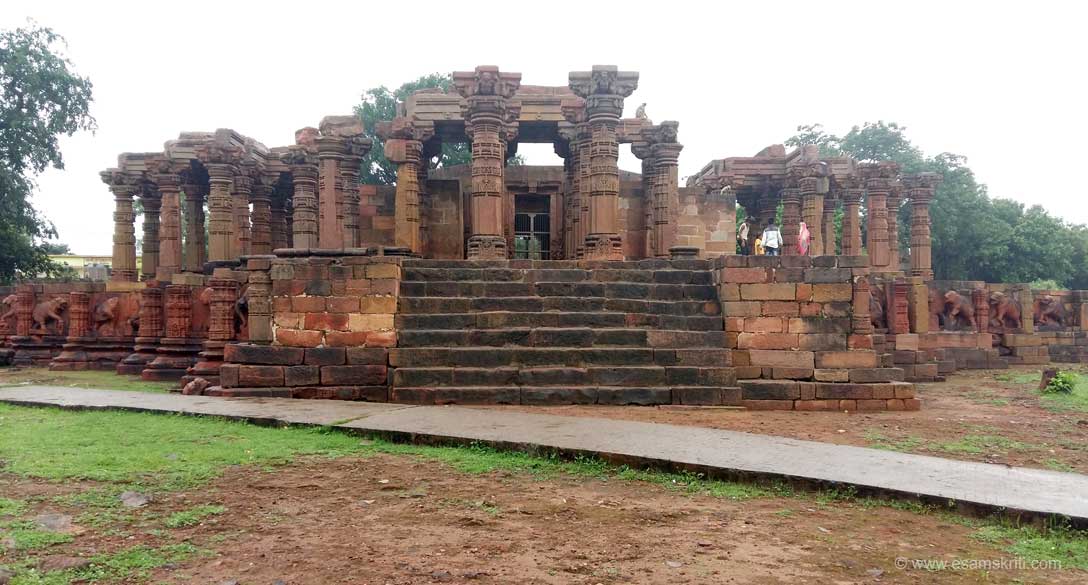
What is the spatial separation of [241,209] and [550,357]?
13.4 meters

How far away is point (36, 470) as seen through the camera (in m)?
4.36

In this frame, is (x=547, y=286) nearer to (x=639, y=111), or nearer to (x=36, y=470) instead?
(x=36, y=470)

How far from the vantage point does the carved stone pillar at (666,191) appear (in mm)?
15930

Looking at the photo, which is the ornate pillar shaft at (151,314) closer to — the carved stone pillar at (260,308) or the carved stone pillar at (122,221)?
the carved stone pillar at (260,308)

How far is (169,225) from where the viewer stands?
55.4 ft

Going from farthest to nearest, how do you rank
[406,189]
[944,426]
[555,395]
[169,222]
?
1. [169,222]
2. [406,189]
3. [555,395]
4. [944,426]

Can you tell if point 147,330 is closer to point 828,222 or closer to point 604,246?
point 604,246

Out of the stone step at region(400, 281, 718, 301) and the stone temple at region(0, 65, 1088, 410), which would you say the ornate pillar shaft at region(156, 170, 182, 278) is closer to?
the stone temple at region(0, 65, 1088, 410)

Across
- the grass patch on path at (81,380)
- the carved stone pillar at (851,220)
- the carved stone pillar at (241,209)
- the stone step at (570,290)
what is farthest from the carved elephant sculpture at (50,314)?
the carved stone pillar at (851,220)

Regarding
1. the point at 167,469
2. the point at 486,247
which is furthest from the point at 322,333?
the point at 486,247

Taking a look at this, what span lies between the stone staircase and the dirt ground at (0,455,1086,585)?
325 centimetres

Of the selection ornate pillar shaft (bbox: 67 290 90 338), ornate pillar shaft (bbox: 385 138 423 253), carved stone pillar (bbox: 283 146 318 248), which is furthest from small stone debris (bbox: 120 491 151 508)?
carved stone pillar (bbox: 283 146 318 248)

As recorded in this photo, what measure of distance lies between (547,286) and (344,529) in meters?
6.04

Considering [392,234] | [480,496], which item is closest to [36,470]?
[480,496]
